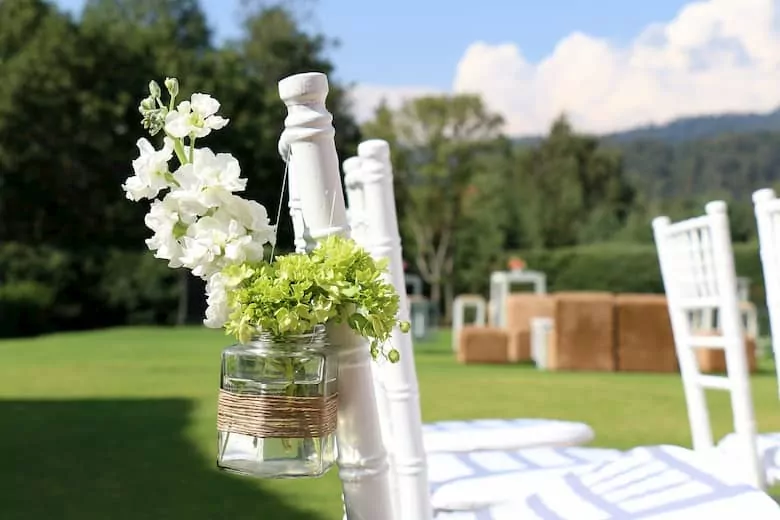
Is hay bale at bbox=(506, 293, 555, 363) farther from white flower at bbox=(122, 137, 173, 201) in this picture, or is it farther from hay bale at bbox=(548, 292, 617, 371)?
white flower at bbox=(122, 137, 173, 201)

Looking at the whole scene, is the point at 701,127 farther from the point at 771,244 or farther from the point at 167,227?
the point at 167,227

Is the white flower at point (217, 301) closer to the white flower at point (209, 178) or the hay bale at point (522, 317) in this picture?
the white flower at point (209, 178)

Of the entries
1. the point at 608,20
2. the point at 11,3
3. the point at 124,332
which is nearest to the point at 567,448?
the point at 124,332

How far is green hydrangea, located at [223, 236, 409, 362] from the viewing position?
1112 mm

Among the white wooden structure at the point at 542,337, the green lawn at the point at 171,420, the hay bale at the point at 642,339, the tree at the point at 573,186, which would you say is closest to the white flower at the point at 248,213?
the green lawn at the point at 171,420

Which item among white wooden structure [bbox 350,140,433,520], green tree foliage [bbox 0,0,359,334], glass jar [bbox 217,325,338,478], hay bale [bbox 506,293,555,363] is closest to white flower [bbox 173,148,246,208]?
glass jar [bbox 217,325,338,478]

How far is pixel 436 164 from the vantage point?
23.3 metres

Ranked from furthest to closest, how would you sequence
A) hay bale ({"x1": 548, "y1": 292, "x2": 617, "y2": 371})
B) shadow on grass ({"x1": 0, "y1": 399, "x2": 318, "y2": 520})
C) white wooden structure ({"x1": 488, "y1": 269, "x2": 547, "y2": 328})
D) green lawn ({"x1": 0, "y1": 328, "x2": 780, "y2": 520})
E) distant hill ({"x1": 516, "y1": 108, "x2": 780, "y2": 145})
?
distant hill ({"x1": 516, "y1": 108, "x2": 780, "y2": 145}), white wooden structure ({"x1": 488, "y1": 269, "x2": 547, "y2": 328}), hay bale ({"x1": 548, "y1": 292, "x2": 617, "y2": 371}), green lawn ({"x1": 0, "y1": 328, "x2": 780, "y2": 520}), shadow on grass ({"x1": 0, "y1": 399, "x2": 318, "y2": 520})

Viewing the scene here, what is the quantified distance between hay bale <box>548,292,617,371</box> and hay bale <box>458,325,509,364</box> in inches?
30.6

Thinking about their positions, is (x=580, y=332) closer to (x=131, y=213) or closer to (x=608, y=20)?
(x=131, y=213)

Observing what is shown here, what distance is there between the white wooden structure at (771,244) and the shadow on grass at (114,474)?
5.85 ft

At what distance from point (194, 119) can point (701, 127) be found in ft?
177

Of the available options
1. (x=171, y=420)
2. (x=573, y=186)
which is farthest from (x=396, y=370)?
(x=573, y=186)

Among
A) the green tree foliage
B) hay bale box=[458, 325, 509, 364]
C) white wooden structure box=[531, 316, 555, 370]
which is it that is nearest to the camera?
white wooden structure box=[531, 316, 555, 370]
